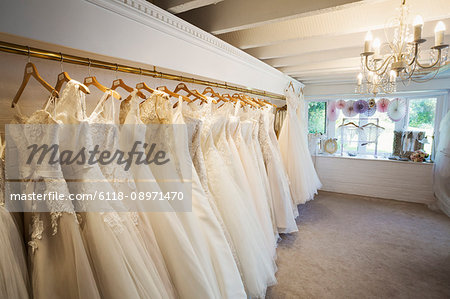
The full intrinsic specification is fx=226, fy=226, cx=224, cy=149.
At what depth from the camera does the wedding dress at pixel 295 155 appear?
2914 mm

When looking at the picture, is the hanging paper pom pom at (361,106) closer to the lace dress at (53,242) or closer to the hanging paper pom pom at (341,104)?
the hanging paper pom pom at (341,104)

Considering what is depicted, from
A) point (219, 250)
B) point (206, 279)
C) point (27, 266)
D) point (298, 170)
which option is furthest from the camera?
point (298, 170)

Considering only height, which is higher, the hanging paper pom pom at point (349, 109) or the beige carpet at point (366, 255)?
the hanging paper pom pom at point (349, 109)

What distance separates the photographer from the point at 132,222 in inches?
34.7

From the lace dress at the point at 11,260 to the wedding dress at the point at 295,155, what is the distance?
2.66 metres

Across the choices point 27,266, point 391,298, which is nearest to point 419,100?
point 391,298

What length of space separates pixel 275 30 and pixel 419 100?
3693mm

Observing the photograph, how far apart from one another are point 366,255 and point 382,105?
304 cm

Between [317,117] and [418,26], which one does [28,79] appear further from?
[317,117]

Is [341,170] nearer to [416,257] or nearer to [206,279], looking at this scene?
[416,257]

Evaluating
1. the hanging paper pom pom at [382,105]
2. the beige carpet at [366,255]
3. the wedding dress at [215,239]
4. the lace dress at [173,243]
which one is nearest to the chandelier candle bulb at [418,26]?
the wedding dress at [215,239]

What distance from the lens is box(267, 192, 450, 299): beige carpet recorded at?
6.03ft

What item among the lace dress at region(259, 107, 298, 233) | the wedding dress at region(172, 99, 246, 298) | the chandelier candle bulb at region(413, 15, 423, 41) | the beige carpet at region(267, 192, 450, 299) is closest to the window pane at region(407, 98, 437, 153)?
the beige carpet at region(267, 192, 450, 299)

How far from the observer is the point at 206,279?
3.03ft
